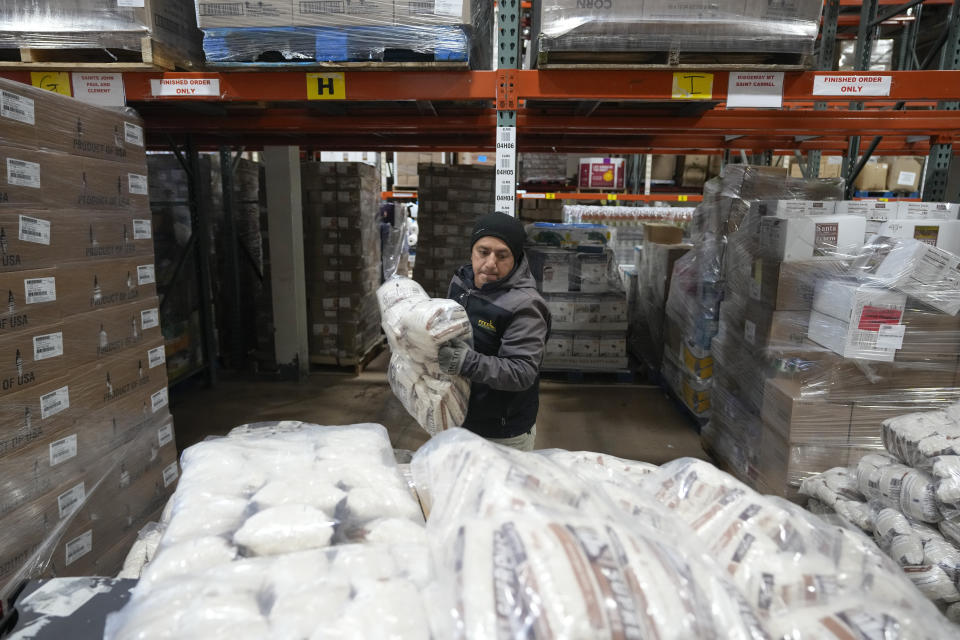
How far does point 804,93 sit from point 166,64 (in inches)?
134

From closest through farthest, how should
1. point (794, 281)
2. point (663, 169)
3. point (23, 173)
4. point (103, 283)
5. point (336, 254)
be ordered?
point (23, 173)
point (103, 283)
point (794, 281)
point (336, 254)
point (663, 169)

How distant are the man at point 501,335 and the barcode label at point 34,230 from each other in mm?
1803

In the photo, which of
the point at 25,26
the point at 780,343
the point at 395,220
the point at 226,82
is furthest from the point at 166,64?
the point at 395,220

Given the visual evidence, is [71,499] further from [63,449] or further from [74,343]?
[74,343]

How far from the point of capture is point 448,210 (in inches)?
289

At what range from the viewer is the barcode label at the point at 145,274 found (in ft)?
10.1

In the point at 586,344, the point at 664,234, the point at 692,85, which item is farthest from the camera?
the point at 664,234

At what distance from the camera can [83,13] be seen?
281 cm

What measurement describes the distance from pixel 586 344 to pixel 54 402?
16.6 ft

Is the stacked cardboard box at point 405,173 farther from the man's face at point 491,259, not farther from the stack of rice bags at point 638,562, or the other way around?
the stack of rice bags at point 638,562

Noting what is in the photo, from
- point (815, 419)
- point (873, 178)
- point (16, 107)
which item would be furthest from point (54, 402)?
point (873, 178)

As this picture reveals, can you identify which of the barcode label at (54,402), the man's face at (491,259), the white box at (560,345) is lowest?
the white box at (560,345)

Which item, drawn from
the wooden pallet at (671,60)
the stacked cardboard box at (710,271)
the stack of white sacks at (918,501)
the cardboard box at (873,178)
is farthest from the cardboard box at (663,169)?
the stack of white sacks at (918,501)

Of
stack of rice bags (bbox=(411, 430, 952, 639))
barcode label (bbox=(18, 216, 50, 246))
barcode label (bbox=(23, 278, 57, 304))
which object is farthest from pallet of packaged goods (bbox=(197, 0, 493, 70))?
stack of rice bags (bbox=(411, 430, 952, 639))
